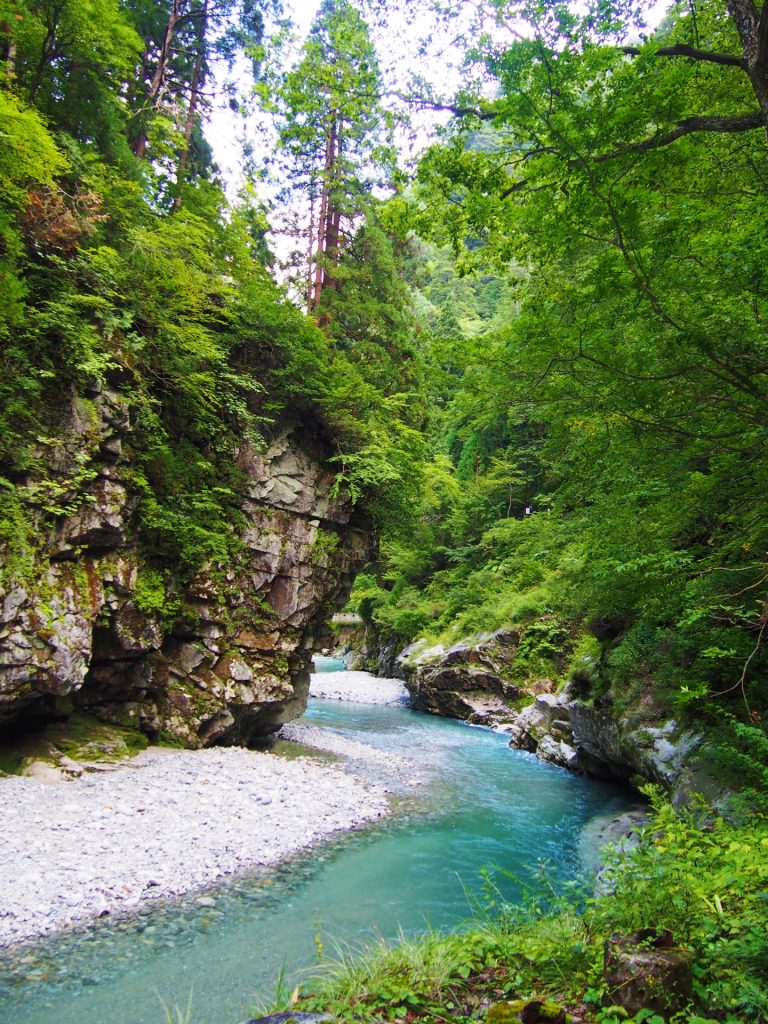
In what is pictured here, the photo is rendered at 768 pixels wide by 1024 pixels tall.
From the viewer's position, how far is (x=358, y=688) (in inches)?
1059

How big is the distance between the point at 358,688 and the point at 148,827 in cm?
2025

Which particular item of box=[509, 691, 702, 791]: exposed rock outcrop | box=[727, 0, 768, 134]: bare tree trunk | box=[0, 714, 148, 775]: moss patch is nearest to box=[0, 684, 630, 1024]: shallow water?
box=[509, 691, 702, 791]: exposed rock outcrop

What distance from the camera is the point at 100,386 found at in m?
9.59

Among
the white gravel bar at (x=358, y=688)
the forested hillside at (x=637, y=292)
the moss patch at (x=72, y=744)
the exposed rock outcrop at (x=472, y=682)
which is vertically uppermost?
the forested hillside at (x=637, y=292)

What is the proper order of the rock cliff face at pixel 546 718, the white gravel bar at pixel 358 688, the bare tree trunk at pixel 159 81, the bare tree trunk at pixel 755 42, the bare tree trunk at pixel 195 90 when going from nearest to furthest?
the bare tree trunk at pixel 755 42 → the rock cliff face at pixel 546 718 → the bare tree trunk at pixel 159 81 → the bare tree trunk at pixel 195 90 → the white gravel bar at pixel 358 688

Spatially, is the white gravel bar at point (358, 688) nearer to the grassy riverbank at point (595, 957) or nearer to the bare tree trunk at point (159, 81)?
the bare tree trunk at point (159, 81)

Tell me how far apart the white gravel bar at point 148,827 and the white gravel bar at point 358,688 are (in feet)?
47.6

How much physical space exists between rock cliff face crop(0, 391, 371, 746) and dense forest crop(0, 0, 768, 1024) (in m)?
0.33

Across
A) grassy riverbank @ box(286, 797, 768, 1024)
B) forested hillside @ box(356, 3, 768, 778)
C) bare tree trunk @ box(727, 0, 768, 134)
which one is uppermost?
bare tree trunk @ box(727, 0, 768, 134)

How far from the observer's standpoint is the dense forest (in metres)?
3.74

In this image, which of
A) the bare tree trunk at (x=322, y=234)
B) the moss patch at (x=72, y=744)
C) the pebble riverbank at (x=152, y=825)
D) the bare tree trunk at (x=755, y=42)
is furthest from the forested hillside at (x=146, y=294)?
the bare tree trunk at (x=755, y=42)

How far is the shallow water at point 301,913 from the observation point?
14.8 feet

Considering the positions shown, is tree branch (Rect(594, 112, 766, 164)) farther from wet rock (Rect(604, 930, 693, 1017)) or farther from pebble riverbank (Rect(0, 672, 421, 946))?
pebble riverbank (Rect(0, 672, 421, 946))

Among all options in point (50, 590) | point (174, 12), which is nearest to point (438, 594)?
point (50, 590)
